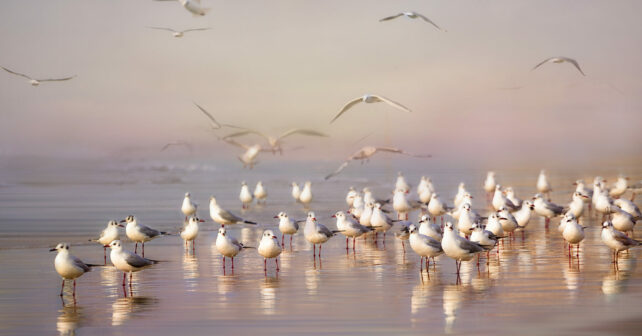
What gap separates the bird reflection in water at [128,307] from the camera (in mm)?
9844

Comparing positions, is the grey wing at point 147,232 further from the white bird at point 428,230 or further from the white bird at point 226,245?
the white bird at point 428,230

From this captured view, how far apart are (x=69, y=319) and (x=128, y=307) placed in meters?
0.87

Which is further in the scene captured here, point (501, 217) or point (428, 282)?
point (501, 217)

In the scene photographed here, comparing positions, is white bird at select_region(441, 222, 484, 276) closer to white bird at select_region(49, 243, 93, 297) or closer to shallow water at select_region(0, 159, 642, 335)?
shallow water at select_region(0, 159, 642, 335)

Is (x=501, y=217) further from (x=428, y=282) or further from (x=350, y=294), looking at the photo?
Answer: (x=350, y=294)

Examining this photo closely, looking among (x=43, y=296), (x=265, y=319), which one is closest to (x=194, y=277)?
(x=43, y=296)

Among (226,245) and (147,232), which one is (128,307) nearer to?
(226,245)

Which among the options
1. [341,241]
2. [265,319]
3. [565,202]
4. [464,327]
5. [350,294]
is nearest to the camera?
[464,327]

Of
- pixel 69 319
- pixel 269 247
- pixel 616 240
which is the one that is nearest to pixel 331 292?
pixel 269 247

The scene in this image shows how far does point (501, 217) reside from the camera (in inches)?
669

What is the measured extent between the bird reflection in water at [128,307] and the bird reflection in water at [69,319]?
41cm

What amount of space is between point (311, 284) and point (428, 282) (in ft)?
5.77

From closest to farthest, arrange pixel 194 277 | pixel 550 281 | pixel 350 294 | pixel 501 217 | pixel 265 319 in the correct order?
pixel 265 319 → pixel 350 294 → pixel 550 281 → pixel 194 277 → pixel 501 217

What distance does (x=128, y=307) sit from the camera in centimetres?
1052
